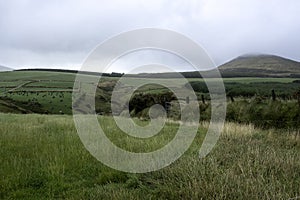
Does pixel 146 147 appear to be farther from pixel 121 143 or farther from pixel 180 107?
pixel 180 107

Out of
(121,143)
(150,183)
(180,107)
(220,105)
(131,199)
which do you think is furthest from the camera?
(180,107)

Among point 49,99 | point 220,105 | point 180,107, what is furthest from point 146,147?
point 49,99

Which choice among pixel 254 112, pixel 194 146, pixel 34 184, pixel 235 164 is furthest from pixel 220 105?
pixel 34 184

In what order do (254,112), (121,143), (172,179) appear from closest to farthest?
1. (172,179)
2. (121,143)
3. (254,112)

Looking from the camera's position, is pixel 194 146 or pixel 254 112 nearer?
pixel 194 146

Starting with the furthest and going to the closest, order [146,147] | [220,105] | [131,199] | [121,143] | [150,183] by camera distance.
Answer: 1. [220,105]
2. [121,143]
3. [146,147]
4. [150,183]
5. [131,199]

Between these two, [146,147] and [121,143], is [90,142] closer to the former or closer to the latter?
[121,143]

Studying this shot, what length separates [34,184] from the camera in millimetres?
6414

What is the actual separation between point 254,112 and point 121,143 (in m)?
11.0

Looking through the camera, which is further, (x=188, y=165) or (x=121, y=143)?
(x=121, y=143)

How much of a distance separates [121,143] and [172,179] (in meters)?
4.14

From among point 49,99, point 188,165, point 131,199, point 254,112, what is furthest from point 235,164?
point 49,99

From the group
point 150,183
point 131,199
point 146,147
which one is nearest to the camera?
point 131,199

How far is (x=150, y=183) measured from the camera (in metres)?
6.37
